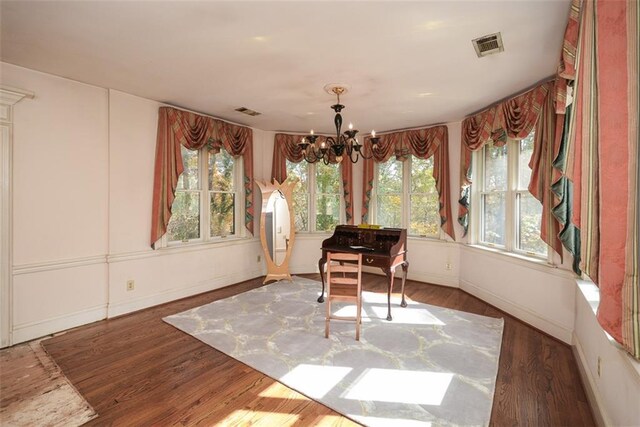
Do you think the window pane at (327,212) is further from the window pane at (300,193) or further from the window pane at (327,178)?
the window pane at (300,193)

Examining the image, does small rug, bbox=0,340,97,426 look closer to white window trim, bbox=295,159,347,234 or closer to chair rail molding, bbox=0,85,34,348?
chair rail molding, bbox=0,85,34,348

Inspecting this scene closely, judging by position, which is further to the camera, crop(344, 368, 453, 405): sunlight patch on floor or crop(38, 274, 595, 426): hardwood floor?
crop(344, 368, 453, 405): sunlight patch on floor

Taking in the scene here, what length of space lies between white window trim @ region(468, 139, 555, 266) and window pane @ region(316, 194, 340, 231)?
91.0 inches

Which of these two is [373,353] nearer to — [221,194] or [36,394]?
[36,394]

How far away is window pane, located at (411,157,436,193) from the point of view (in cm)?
495

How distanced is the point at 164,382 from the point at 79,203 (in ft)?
7.19

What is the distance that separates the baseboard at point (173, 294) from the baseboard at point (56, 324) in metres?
0.12

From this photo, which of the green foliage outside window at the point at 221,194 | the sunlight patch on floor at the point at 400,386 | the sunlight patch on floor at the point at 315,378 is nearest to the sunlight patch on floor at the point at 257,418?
the sunlight patch on floor at the point at 315,378

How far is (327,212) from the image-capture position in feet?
18.4

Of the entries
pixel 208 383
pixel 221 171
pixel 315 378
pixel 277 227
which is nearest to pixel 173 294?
pixel 277 227

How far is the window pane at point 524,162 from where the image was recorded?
3455 mm

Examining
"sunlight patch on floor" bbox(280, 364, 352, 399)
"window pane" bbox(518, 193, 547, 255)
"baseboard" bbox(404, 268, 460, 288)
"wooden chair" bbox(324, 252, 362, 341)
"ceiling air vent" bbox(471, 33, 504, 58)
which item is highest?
"ceiling air vent" bbox(471, 33, 504, 58)

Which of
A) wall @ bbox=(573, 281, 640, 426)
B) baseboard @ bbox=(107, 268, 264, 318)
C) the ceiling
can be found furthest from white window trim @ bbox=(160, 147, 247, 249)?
wall @ bbox=(573, 281, 640, 426)

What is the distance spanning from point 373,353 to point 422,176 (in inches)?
131
